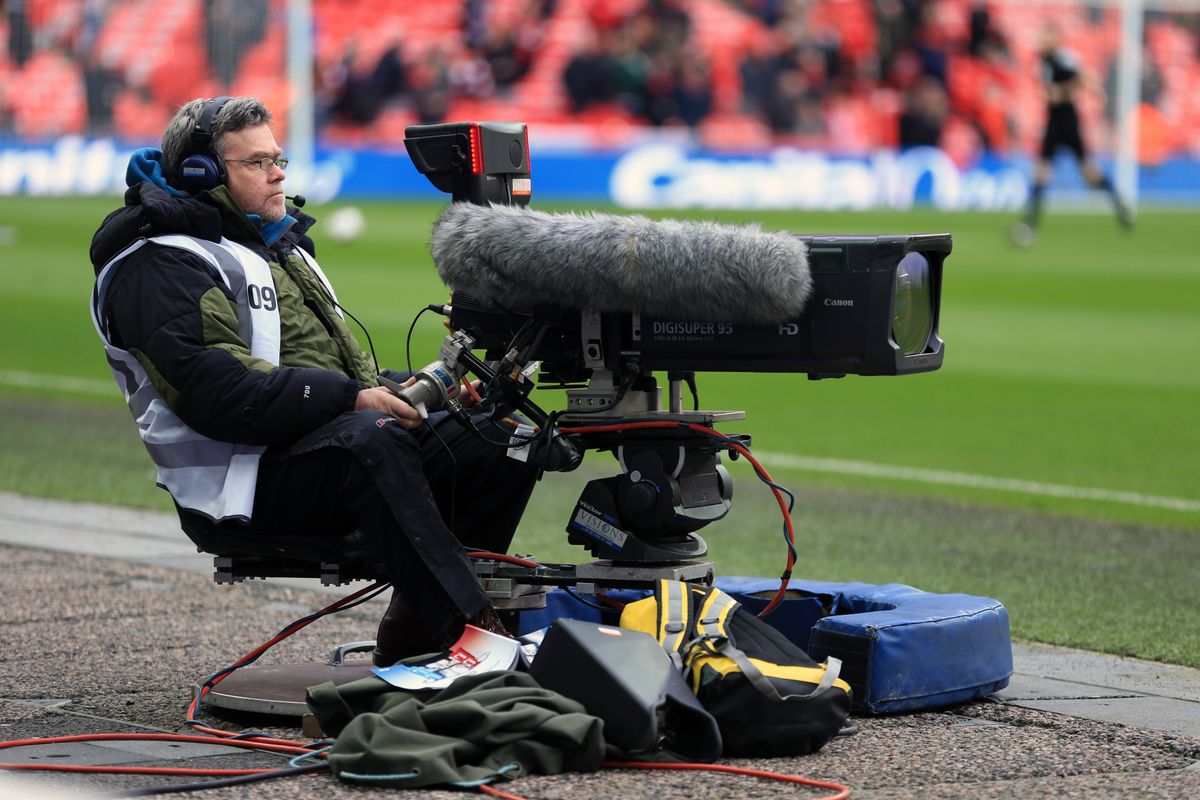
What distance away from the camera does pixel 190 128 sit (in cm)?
485

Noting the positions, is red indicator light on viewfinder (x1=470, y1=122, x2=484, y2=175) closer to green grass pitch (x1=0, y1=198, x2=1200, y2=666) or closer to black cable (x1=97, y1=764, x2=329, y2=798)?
green grass pitch (x1=0, y1=198, x2=1200, y2=666)

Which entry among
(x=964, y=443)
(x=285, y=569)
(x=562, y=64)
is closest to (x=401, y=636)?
(x=285, y=569)

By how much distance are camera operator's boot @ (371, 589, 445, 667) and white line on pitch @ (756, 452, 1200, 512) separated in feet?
16.7

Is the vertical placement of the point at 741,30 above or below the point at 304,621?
above

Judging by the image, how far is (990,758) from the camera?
437 cm

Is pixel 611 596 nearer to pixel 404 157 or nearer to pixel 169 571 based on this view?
pixel 169 571

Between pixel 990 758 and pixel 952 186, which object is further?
pixel 952 186

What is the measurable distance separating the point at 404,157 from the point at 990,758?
2424 centimetres

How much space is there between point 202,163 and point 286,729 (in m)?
1.40

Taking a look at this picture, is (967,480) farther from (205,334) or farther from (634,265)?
(205,334)

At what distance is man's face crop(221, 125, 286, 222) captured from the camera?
16.0 feet

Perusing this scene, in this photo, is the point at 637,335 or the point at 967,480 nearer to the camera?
the point at 637,335

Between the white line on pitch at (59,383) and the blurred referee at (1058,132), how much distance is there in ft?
48.0

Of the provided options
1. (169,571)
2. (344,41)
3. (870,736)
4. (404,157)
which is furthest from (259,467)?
(344,41)
